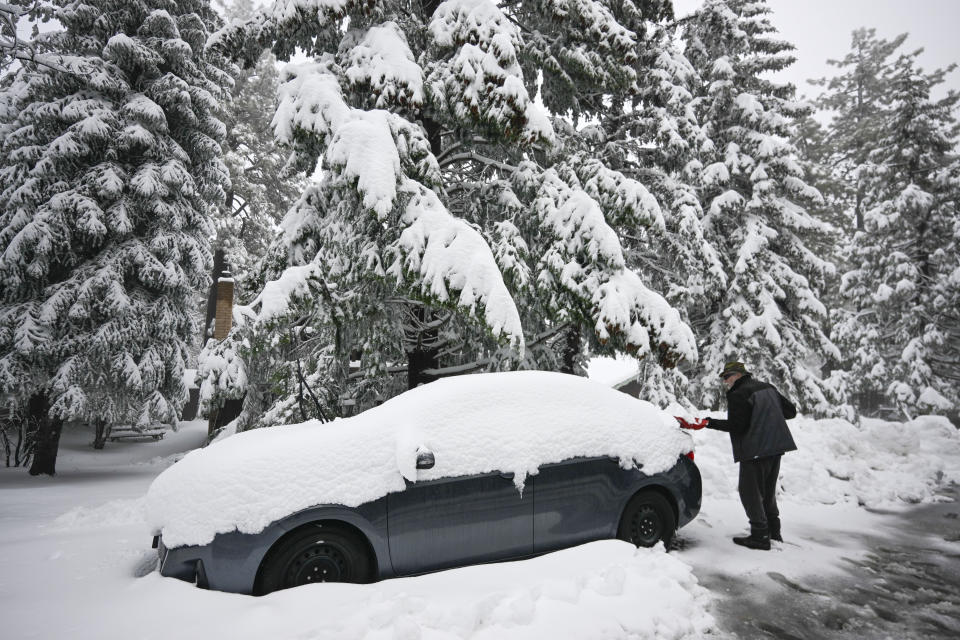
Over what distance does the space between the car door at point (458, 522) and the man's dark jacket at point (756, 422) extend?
2.34 meters

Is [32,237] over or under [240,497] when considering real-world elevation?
over

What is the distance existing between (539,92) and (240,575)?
29.3 feet

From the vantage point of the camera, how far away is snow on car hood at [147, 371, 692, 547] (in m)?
3.38

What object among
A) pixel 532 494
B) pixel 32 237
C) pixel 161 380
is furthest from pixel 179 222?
pixel 532 494

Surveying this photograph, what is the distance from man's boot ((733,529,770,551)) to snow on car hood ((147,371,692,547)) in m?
1.09

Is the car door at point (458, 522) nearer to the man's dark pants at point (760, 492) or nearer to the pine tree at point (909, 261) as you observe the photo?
the man's dark pants at point (760, 492)

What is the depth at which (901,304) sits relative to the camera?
1733cm

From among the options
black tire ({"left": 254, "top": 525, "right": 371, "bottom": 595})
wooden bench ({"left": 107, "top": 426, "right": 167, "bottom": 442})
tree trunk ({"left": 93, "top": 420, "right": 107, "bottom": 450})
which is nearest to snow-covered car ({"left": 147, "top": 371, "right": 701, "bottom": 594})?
black tire ({"left": 254, "top": 525, "right": 371, "bottom": 595})

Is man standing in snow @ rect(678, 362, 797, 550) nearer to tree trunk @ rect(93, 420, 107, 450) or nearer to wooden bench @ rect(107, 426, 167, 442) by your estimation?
tree trunk @ rect(93, 420, 107, 450)

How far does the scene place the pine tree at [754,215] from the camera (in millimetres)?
13555

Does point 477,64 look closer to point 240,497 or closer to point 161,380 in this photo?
point 240,497

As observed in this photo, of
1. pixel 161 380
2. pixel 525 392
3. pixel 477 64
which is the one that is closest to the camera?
pixel 525 392

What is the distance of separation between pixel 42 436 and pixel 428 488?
11721mm

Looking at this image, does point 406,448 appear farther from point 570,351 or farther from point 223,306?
point 223,306
